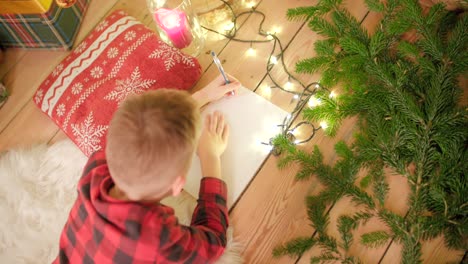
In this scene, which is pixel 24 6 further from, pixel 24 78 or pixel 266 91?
pixel 266 91

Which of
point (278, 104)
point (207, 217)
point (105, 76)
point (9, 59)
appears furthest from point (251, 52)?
point (9, 59)

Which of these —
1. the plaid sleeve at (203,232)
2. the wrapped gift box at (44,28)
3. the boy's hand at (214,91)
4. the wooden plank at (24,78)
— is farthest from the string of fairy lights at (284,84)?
the wooden plank at (24,78)

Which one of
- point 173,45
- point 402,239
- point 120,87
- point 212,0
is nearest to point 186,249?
point 402,239

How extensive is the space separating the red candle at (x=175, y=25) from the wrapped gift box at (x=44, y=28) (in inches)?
15.2

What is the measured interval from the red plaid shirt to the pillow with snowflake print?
0.97 ft

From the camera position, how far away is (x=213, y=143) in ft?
3.46

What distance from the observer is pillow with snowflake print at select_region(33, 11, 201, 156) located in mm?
1150

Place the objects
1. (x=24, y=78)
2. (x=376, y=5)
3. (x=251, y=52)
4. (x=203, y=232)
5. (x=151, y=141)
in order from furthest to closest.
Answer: (x=24, y=78) < (x=251, y=52) < (x=376, y=5) < (x=203, y=232) < (x=151, y=141)

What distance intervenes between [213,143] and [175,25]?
1.41 feet

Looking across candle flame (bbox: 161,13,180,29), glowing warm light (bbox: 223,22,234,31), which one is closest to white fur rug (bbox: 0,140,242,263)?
candle flame (bbox: 161,13,180,29)

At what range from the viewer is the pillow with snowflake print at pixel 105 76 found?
1150mm

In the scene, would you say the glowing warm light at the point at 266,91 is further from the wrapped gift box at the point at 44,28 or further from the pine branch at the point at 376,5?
the wrapped gift box at the point at 44,28

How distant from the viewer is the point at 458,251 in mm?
918

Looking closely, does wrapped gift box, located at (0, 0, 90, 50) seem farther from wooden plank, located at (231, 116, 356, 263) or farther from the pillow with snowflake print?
wooden plank, located at (231, 116, 356, 263)
